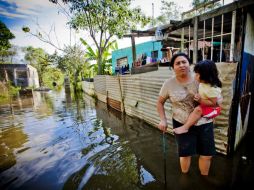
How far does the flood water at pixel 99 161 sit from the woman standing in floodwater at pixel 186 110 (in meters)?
0.52

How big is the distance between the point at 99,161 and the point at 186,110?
2554 millimetres

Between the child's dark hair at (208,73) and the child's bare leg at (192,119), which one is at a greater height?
the child's dark hair at (208,73)

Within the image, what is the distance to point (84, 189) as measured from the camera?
10.1 feet

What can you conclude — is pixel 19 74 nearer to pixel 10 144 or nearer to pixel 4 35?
pixel 4 35

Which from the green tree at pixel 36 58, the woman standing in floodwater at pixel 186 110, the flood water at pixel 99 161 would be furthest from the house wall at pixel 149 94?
the green tree at pixel 36 58

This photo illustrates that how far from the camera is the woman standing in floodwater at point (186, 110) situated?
248 cm

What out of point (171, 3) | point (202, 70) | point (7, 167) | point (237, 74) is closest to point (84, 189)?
point (7, 167)

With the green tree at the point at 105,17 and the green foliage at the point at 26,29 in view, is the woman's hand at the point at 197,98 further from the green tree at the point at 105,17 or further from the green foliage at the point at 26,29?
the green foliage at the point at 26,29

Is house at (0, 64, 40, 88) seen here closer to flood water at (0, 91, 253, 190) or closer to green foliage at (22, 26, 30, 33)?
green foliage at (22, 26, 30, 33)

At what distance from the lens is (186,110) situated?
253 cm

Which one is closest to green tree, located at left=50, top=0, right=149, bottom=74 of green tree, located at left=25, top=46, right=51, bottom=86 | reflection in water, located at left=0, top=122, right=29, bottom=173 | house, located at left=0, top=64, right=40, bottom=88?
reflection in water, located at left=0, top=122, right=29, bottom=173

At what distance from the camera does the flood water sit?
322 centimetres

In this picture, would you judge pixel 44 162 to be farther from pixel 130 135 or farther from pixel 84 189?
pixel 130 135

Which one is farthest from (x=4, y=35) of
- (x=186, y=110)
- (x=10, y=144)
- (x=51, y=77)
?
(x=51, y=77)
